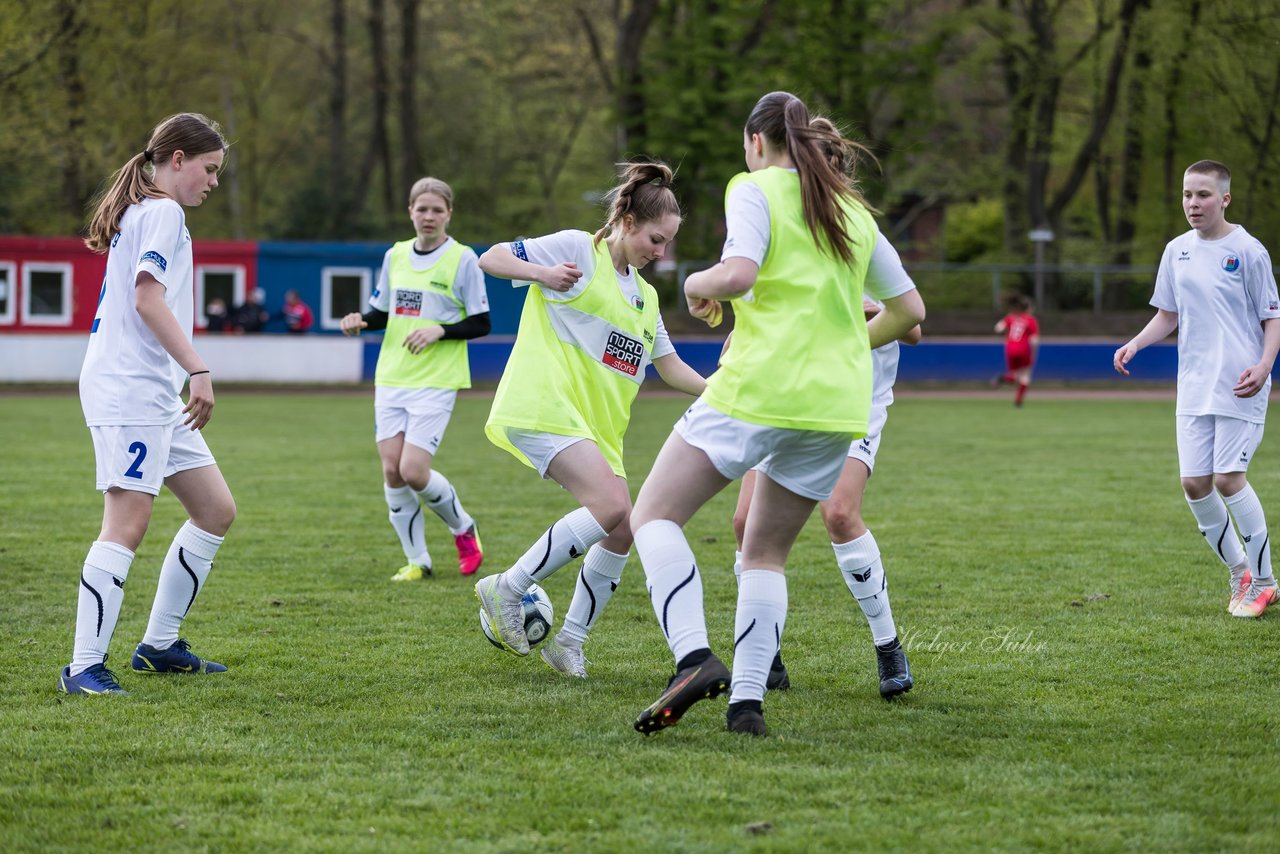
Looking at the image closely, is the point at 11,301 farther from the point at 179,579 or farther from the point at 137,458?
the point at 137,458

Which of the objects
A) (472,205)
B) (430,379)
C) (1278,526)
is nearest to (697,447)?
(430,379)

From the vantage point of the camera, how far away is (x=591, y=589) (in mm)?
5512

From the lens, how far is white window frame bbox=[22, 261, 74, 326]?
1201 inches

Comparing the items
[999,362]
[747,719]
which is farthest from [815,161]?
[999,362]

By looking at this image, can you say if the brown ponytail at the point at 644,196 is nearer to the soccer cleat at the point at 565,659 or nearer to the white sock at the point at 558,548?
the white sock at the point at 558,548

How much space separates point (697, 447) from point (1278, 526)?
665 centimetres

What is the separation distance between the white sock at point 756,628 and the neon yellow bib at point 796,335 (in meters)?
0.57

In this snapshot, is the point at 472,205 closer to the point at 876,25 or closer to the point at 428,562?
the point at 876,25

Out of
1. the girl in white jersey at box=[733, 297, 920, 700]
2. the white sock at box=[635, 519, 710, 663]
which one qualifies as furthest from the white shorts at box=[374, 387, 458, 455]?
the white sock at box=[635, 519, 710, 663]

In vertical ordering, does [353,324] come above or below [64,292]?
above

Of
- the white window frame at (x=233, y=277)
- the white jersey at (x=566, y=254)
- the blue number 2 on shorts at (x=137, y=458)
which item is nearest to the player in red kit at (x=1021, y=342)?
the white window frame at (x=233, y=277)

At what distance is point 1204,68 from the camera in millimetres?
32031

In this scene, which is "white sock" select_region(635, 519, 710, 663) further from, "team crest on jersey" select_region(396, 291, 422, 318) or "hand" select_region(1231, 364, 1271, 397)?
"team crest on jersey" select_region(396, 291, 422, 318)

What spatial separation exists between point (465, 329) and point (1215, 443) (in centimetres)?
387
